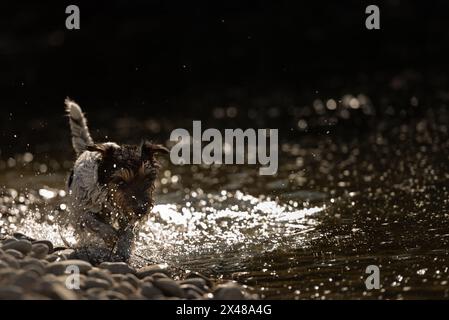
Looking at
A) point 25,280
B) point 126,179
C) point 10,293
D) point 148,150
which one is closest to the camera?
point 10,293

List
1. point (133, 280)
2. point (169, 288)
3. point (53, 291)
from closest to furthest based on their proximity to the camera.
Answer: point (53, 291) → point (169, 288) → point (133, 280)

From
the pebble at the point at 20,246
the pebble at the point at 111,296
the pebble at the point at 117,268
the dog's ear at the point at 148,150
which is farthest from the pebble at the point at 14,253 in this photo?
the dog's ear at the point at 148,150

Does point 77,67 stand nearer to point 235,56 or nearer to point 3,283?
point 235,56

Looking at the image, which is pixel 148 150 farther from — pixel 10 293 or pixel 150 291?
pixel 10 293

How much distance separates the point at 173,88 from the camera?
22.8 metres

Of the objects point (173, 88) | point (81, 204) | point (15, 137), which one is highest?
point (173, 88)

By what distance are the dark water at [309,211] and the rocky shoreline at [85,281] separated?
504 millimetres

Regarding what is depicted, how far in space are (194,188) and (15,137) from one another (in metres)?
6.97

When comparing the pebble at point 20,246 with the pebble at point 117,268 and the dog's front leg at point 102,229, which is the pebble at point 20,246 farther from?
the dog's front leg at point 102,229

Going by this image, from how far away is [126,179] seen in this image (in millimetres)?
7543

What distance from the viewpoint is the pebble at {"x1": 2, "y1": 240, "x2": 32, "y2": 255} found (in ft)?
23.0

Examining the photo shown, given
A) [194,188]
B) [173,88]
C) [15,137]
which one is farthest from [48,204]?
[173,88]

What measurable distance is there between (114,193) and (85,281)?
→ 1555 millimetres

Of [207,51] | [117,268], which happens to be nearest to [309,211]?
[117,268]
